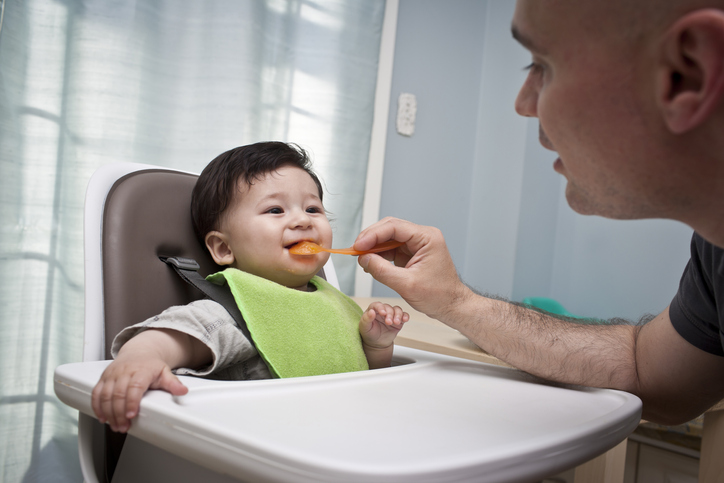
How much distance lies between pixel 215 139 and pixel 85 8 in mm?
513

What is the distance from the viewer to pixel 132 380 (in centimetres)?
52

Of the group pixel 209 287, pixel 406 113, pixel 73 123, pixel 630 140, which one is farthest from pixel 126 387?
pixel 406 113

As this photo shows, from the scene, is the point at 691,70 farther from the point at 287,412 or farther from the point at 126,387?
the point at 126,387

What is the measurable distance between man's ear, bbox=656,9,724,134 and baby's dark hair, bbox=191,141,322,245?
0.69 meters

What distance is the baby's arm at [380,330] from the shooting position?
855 mm

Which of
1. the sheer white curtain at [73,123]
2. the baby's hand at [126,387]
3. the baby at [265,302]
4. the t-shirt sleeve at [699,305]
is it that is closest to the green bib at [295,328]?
the baby at [265,302]

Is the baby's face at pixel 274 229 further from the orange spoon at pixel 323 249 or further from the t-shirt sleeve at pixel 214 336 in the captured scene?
the t-shirt sleeve at pixel 214 336

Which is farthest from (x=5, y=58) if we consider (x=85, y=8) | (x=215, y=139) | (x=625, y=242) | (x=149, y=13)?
(x=625, y=242)

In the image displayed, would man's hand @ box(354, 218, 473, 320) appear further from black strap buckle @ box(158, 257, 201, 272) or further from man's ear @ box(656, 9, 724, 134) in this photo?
man's ear @ box(656, 9, 724, 134)

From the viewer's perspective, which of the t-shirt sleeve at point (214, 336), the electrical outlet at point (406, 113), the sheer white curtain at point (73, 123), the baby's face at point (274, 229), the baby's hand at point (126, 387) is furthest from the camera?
the electrical outlet at point (406, 113)

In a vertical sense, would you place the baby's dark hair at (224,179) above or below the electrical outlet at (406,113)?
below

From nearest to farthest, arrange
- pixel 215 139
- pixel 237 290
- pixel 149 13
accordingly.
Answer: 1. pixel 237 290
2. pixel 149 13
3. pixel 215 139

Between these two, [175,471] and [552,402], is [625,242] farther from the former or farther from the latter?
[175,471]

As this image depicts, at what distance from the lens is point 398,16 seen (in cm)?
237
